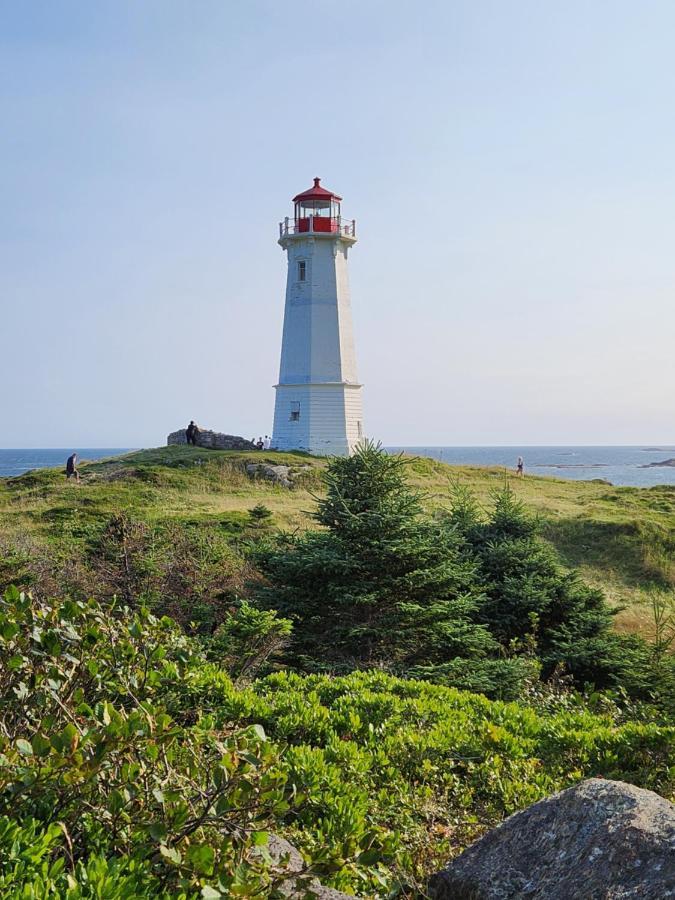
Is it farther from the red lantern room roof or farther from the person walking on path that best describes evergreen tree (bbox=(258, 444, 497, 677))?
the red lantern room roof

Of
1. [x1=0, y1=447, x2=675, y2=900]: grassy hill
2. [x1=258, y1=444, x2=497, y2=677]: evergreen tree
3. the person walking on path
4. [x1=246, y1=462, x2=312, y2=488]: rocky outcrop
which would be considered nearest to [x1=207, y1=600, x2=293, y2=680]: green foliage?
[x1=0, y1=447, x2=675, y2=900]: grassy hill

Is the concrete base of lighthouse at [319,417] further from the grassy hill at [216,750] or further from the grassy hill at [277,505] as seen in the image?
the grassy hill at [216,750]

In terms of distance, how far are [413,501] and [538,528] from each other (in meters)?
4.08

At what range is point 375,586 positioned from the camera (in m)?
10.1

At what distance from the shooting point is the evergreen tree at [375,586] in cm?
974

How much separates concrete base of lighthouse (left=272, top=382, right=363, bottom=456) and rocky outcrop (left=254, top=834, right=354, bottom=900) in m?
35.6

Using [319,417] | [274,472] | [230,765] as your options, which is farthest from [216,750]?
[319,417]

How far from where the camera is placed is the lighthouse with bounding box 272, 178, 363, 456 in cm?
3978

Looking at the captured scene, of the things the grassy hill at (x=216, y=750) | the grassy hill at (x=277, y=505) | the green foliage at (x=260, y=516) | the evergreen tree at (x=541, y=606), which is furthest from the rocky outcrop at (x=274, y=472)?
the evergreen tree at (x=541, y=606)

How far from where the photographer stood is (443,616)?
9.95m

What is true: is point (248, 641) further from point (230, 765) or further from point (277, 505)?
point (277, 505)

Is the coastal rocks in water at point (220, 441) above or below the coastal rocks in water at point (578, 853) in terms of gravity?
above

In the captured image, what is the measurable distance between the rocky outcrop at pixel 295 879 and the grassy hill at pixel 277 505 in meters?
8.29

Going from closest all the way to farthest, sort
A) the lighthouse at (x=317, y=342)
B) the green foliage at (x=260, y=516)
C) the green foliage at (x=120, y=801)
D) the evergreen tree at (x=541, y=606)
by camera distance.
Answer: the green foliage at (x=120, y=801)
the evergreen tree at (x=541, y=606)
the green foliage at (x=260, y=516)
the lighthouse at (x=317, y=342)
